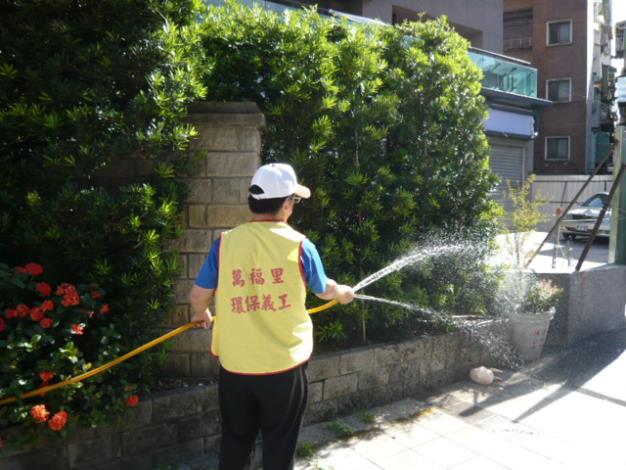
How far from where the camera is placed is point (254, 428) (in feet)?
9.39

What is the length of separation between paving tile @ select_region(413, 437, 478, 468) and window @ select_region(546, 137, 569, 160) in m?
27.3

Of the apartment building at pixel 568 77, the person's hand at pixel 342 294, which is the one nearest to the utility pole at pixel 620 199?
the person's hand at pixel 342 294

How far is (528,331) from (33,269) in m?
4.67

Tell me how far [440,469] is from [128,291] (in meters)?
2.29

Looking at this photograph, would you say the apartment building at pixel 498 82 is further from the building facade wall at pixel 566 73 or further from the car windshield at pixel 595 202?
the building facade wall at pixel 566 73

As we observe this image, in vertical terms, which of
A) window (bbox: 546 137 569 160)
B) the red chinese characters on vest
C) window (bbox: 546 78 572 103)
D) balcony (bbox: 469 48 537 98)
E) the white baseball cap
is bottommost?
the red chinese characters on vest

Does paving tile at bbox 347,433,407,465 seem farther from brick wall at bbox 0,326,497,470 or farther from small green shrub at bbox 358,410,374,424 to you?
brick wall at bbox 0,326,497,470

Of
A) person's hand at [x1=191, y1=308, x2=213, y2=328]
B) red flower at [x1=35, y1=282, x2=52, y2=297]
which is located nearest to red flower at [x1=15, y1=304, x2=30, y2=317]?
red flower at [x1=35, y1=282, x2=52, y2=297]

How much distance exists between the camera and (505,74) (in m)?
17.9

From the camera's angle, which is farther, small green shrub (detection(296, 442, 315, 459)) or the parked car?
the parked car

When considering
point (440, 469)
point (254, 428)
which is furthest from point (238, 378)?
point (440, 469)

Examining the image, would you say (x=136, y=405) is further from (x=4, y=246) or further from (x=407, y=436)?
(x=407, y=436)

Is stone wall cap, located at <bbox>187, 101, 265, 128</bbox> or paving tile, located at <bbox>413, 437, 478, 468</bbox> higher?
stone wall cap, located at <bbox>187, 101, 265, 128</bbox>

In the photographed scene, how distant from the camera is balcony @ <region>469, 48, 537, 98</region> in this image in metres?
16.5
